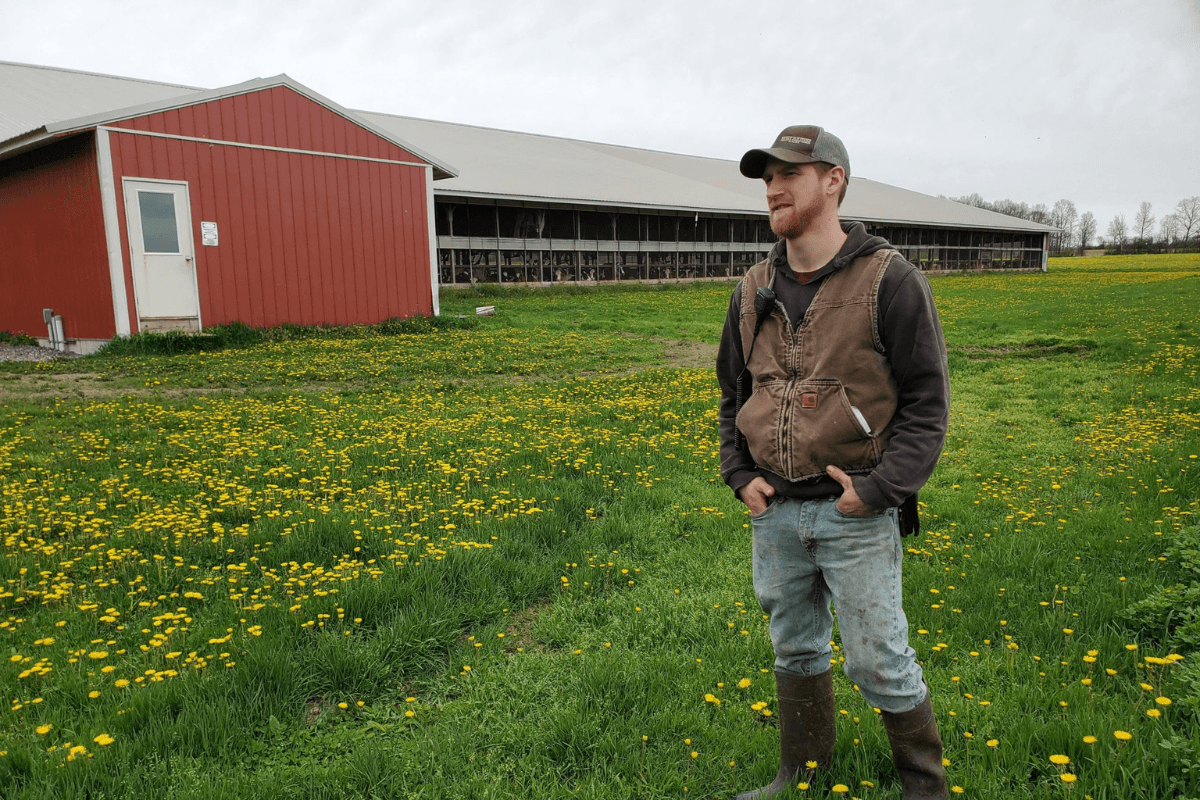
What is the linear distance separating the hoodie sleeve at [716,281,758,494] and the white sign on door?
48.7 feet

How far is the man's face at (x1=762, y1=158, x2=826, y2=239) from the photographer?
7.68 feet

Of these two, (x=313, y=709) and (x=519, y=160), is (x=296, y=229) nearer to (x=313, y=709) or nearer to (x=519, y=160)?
(x=313, y=709)

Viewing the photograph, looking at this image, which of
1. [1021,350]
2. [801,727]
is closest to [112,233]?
[801,727]

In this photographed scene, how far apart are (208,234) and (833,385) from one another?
15.5 metres

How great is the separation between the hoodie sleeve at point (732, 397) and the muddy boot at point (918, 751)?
0.89 metres

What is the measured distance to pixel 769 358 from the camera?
2.51 meters

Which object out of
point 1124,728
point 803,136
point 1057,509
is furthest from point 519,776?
point 1057,509

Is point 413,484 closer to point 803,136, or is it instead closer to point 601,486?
point 601,486

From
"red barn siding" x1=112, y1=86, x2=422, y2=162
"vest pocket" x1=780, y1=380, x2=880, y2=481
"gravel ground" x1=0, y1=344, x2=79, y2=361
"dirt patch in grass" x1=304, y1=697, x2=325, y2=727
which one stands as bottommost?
"dirt patch in grass" x1=304, y1=697, x2=325, y2=727

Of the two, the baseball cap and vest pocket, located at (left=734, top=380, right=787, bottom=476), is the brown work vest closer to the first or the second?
vest pocket, located at (left=734, top=380, right=787, bottom=476)

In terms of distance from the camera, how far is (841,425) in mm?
2293

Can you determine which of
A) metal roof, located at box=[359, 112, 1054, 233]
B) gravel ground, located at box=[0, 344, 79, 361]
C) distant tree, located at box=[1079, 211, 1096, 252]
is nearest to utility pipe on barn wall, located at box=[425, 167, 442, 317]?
metal roof, located at box=[359, 112, 1054, 233]

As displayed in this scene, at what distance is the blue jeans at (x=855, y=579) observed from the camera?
7.63 ft

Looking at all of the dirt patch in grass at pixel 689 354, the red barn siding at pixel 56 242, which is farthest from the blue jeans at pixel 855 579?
the red barn siding at pixel 56 242
